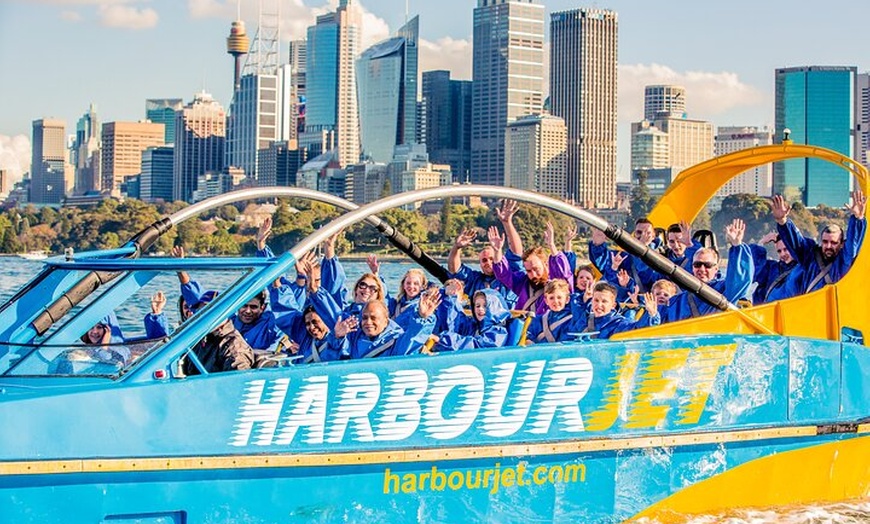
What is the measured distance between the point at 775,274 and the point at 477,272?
2.36 meters

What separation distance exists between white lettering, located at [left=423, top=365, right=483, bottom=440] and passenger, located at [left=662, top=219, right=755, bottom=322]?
6.96ft

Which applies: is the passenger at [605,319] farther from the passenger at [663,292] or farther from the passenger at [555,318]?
the passenger at [663,292]

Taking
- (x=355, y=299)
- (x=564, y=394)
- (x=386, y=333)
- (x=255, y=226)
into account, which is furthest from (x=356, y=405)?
(x=255, y=226)

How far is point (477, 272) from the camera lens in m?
11.0

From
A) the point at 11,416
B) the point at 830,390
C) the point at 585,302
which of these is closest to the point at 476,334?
the point at 585,302

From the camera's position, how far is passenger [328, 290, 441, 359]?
7945mm

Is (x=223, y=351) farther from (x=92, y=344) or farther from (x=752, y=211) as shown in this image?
(x=752, y=211)

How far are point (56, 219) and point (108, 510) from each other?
125 metres

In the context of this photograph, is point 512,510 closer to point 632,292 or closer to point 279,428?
point 279,428

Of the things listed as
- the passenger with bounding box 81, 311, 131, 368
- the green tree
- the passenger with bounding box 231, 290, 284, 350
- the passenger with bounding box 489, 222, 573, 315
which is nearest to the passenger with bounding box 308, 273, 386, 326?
the passenger with bounding box 231, 290, 284, 350

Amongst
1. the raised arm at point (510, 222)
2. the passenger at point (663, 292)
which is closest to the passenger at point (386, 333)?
the raised arm at point (510, 222)

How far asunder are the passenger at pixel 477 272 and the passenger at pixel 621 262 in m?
0.91

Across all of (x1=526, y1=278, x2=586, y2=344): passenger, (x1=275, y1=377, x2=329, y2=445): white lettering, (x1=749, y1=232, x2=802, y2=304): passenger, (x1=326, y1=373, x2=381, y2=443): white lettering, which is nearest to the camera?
(x1=275, y1=377, x2=329, y2=445): white lettering

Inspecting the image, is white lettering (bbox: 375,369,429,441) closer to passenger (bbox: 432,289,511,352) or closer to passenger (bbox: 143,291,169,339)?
passenger (bbox: 432,289,511,352)
